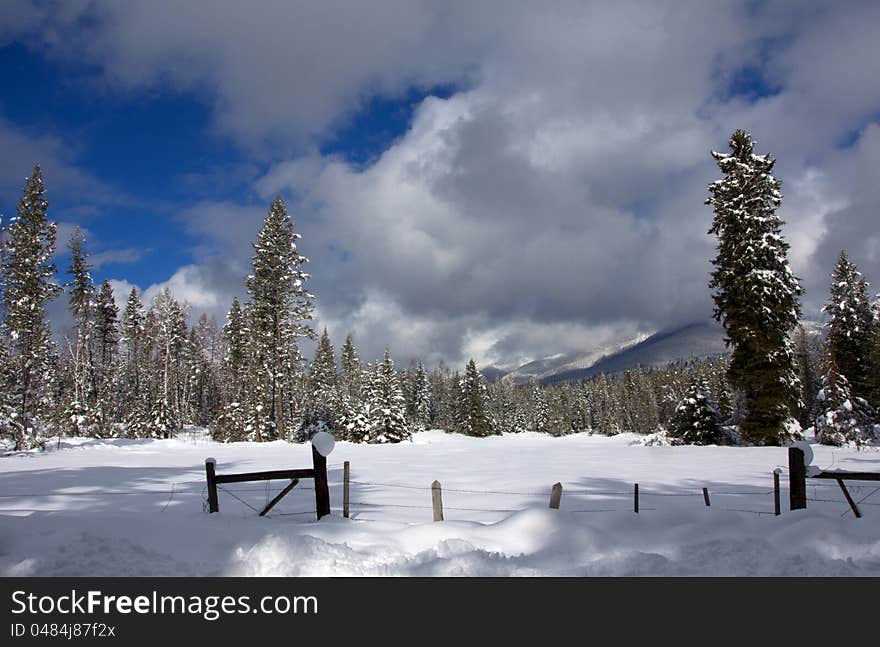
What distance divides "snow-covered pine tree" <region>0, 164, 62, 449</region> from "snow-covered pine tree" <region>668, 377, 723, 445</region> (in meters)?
33.2

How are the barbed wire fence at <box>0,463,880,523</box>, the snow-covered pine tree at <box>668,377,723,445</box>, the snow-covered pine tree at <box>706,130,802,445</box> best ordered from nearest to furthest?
the barbed wire fence at <box>0,463,880,523</box>
the snow-covered pine tree at <box>706,130,802,445</box>
the snow-covered pine tree at <box>668,377,723,445</box>

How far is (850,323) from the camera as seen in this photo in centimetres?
3534

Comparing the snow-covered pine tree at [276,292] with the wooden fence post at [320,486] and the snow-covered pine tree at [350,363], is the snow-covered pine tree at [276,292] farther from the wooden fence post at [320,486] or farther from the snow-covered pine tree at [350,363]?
the snow-covered pine tree at [350,363]

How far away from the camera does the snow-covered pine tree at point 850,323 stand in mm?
35125

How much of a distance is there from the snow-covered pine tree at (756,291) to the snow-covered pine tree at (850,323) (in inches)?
692

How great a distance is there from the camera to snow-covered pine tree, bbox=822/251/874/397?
115ft

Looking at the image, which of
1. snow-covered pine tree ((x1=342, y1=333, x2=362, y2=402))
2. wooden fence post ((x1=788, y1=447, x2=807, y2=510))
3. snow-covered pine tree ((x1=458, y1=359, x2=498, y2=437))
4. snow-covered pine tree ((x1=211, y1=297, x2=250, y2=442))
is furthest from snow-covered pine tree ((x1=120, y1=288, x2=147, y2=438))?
wooden fence post ((x1=788, y1=447, x2=807, y2=510))

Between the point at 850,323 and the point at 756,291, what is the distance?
19775 mm

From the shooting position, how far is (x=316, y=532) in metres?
7.06

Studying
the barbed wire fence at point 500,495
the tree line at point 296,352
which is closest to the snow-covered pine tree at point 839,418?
the tree line at point 296,352

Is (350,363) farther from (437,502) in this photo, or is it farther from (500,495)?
(437,502)

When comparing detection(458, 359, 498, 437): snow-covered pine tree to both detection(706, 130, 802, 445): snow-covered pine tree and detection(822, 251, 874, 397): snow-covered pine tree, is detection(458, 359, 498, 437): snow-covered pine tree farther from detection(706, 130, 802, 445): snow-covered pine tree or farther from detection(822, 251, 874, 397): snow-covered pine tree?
detection(706, 130, 802, 445): snow-covered pine tree

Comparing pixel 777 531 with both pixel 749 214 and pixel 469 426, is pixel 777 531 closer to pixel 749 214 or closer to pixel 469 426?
pixel 749 214
